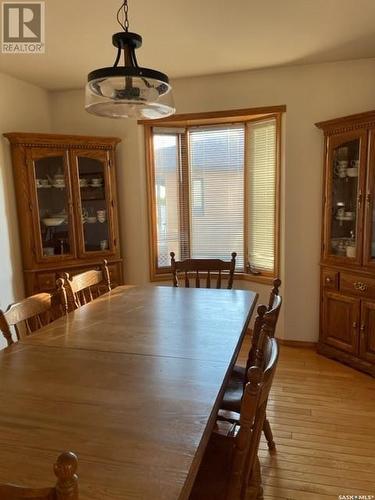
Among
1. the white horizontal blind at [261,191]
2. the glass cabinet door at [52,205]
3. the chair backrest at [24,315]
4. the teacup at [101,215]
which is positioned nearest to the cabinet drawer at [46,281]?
the glass cabinet door at [52,205]

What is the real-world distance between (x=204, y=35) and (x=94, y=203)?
5.91ft

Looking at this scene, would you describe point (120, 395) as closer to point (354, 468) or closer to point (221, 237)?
point (354, 468)

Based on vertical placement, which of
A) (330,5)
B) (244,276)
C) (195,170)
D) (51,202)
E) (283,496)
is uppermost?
(330,5)

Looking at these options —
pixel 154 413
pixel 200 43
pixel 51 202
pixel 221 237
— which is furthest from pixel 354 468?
pixel 51 202

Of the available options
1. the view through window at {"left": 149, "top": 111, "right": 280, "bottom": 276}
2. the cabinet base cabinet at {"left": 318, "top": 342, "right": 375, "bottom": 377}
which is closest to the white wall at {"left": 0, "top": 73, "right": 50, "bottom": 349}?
the view through window at {"left": 149, "top": 111, "right": 280, "bottom": 276}

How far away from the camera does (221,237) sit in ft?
12.5

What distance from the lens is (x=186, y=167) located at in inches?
147

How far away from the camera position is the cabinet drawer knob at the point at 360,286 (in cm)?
279

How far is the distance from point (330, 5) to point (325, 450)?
253 centimetres

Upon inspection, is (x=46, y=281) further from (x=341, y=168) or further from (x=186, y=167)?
(x=341, y=168)

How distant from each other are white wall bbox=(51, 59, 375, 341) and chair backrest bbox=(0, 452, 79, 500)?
3028 millimetres

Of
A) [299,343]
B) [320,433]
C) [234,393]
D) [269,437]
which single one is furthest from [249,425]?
[299,343]

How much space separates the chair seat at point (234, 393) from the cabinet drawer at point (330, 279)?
1451 millimetres

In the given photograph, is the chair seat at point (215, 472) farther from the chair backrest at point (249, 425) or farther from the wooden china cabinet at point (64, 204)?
the wooden china cabinet at point (64, 204)
